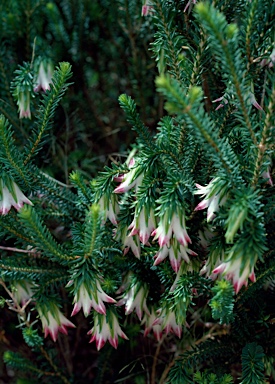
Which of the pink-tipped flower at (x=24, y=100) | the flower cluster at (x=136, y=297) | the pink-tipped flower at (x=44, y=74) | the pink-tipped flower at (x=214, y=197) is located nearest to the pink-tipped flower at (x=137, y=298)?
the flower cluster at (x=136, y=297)

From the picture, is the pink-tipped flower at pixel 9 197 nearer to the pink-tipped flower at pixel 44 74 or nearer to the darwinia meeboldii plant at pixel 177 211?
the darwinia meeboldii plant at pixel 177 211

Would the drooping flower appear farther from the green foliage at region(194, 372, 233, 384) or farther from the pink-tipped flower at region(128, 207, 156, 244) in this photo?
the green foliage at region(194, 372, 233, 384)

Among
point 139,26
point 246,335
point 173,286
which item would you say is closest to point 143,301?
point 173,286

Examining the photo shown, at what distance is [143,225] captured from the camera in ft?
2.78

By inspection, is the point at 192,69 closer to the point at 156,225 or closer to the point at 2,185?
the point at 156,225

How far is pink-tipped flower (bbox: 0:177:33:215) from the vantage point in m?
0.89

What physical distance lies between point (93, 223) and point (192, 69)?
325 millimetres

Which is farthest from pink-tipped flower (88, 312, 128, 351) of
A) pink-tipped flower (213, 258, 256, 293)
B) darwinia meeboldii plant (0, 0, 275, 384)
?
pink-tipped flower (213, 258, 256, 293)

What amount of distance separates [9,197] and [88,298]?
0.24 metres

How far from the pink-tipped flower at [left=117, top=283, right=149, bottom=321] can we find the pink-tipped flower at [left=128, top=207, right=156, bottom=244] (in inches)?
6.0

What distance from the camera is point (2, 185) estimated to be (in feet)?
2.92

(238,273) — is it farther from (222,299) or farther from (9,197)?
(9,197)

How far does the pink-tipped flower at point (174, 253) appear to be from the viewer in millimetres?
843

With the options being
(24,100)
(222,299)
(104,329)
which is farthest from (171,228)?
(24,100)
